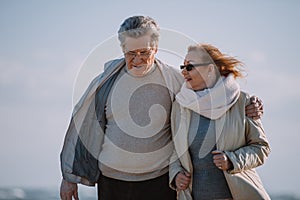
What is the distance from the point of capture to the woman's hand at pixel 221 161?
3.98 metres

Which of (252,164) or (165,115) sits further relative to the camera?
(165,115)

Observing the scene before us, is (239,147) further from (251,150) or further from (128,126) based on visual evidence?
(128,126)

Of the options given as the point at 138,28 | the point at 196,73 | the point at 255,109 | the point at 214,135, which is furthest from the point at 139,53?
the point at 255,109

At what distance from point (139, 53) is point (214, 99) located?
1.90 feet

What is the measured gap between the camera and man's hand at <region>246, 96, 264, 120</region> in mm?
4102

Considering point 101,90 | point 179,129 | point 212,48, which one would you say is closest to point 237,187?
point 179,129

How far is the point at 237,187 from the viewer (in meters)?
4.05

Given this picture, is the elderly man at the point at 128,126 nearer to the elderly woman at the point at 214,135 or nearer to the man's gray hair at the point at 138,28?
the man's gray hair at the point at 138,28

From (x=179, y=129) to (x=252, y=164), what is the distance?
20.0 inches

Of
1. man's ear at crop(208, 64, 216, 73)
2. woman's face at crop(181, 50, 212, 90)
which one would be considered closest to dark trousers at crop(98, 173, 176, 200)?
woman's face at crop(181, 50, 212, 90)

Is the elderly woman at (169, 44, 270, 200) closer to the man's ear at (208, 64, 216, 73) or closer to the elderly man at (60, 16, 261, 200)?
the man's ear at (208, 64, 216, 73)

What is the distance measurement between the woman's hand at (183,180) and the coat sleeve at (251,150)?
0.27 metres

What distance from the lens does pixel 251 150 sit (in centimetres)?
407

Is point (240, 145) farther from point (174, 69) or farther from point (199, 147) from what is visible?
point (174, 69)
